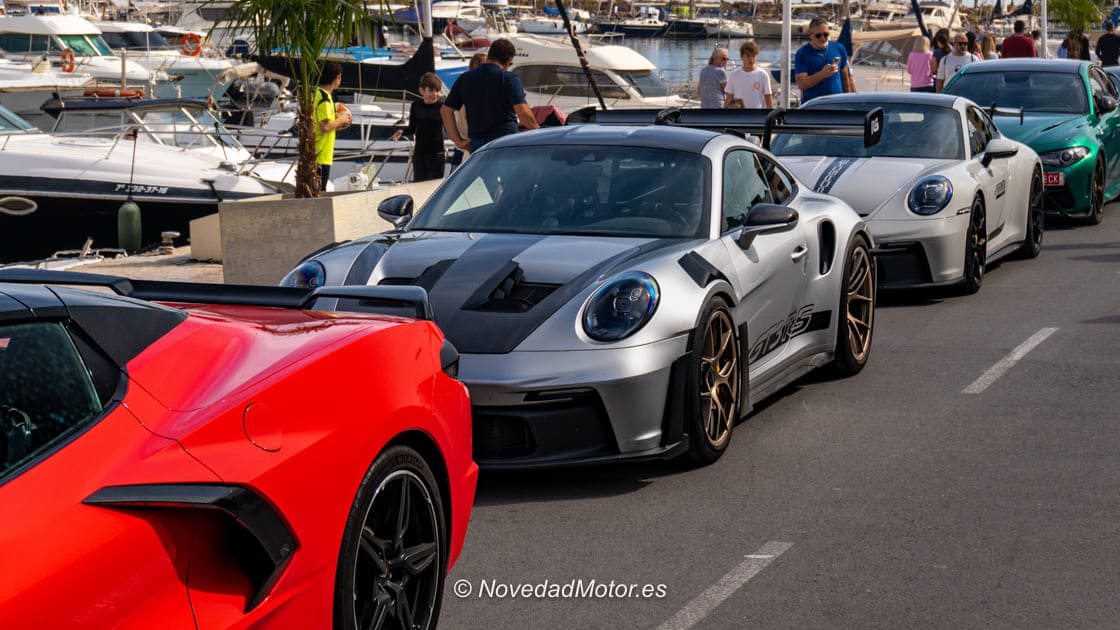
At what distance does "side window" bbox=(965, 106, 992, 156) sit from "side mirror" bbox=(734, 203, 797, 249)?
5213mm

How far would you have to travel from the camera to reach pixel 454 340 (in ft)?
21.0

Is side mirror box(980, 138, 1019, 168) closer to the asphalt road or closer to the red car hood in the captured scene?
the asphalt road

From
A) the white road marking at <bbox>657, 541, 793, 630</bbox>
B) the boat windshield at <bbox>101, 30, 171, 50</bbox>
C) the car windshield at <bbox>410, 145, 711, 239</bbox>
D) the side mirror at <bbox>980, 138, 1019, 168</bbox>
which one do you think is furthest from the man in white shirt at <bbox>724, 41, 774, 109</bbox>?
the boat windshield at <bbox>101, 30, 171, 50</bbox>

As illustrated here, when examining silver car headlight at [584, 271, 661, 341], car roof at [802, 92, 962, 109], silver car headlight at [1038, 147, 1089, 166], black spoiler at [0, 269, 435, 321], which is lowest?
silver car headlight at [584, 271, 661, 341]

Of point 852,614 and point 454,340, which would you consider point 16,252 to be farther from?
point 852,614

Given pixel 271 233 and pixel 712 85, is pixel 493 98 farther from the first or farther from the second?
pixel 712 85

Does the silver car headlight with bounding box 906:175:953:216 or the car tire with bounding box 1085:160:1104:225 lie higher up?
the silver car headlight with bounding box 906:175:953:216

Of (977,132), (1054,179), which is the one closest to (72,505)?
(977,132)

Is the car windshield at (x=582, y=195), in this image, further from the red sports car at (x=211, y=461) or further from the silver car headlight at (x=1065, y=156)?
the silver car headlight at (x=1065, y=156)

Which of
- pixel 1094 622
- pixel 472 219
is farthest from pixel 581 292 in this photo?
pixel 1094 622

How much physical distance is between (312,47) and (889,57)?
35.2 meters

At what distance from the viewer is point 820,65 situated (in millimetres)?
17016

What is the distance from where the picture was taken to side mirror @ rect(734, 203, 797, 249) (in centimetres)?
742

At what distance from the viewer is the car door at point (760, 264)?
24.1 ft
